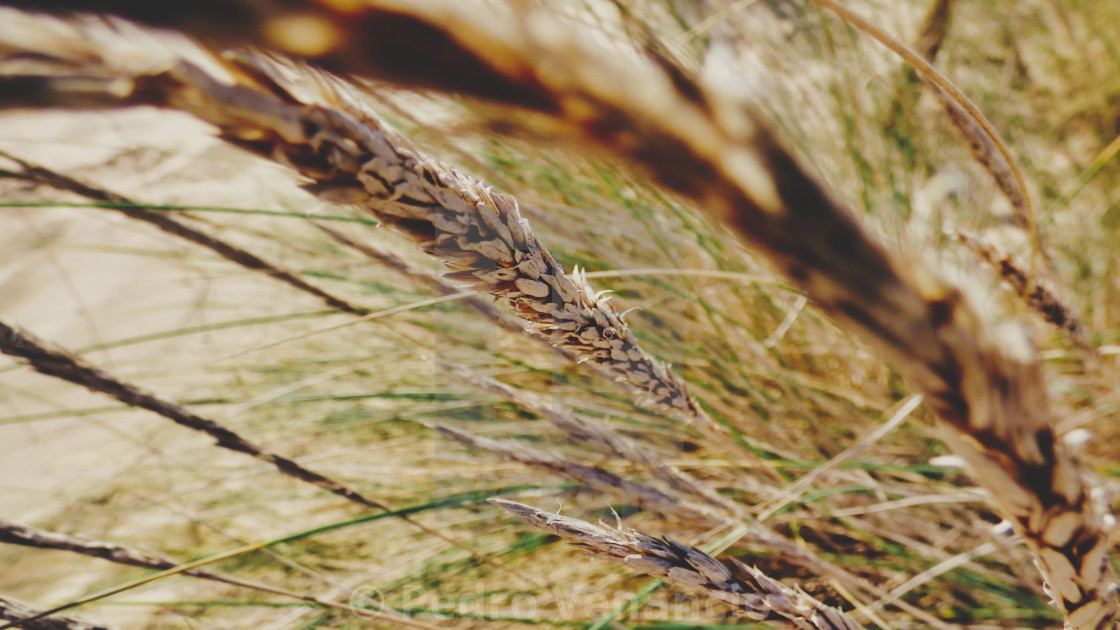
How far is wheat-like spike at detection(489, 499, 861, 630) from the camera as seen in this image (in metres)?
0.29

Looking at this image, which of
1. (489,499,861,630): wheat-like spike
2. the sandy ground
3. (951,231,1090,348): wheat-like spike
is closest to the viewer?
(489,499,861,630): wheat-like spike

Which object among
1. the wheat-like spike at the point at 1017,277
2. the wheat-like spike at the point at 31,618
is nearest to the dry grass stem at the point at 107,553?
the wheat-like spike at the point at 31,618

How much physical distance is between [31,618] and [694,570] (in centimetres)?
57

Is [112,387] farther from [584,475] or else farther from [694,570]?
[694,570]

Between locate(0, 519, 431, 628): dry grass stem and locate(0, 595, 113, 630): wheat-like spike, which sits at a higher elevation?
locate(0, 519, 431, 628): dry grass stem

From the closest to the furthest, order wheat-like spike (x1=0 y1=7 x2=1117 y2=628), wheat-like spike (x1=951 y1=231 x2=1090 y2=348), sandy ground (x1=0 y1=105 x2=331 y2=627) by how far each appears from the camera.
→ wheat-like spike (x1=0 y1=7 x2=1117 y2=628) → wheat-like spike (x1=951 y1=231 x2=1090 y2=348) → sandy ground (x1=0 y1=105 x2=331 y2=627)

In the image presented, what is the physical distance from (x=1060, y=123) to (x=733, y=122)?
1468 mm

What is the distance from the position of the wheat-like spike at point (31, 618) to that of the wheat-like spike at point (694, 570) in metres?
0.50

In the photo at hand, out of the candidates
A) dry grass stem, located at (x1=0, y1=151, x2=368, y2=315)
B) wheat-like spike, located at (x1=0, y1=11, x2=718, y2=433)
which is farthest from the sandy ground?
wheat-like spike, located at (x1=0, y1=11, x2=718, y2=433)

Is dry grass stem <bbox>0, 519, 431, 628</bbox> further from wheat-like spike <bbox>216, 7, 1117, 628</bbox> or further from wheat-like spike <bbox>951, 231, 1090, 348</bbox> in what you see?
wheat-like spike <bbox>951, 231, 1090, 348</bbox>

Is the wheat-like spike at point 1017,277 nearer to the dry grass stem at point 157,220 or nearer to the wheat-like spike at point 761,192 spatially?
the wheat-like spike at point 761,192

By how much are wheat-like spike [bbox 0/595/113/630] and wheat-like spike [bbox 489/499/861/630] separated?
50cm

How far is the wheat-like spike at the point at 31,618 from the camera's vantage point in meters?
0.47

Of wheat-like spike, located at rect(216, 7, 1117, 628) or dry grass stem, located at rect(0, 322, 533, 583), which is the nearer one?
wheat-like spike, located at rect(216, 7, 1117, 628)
